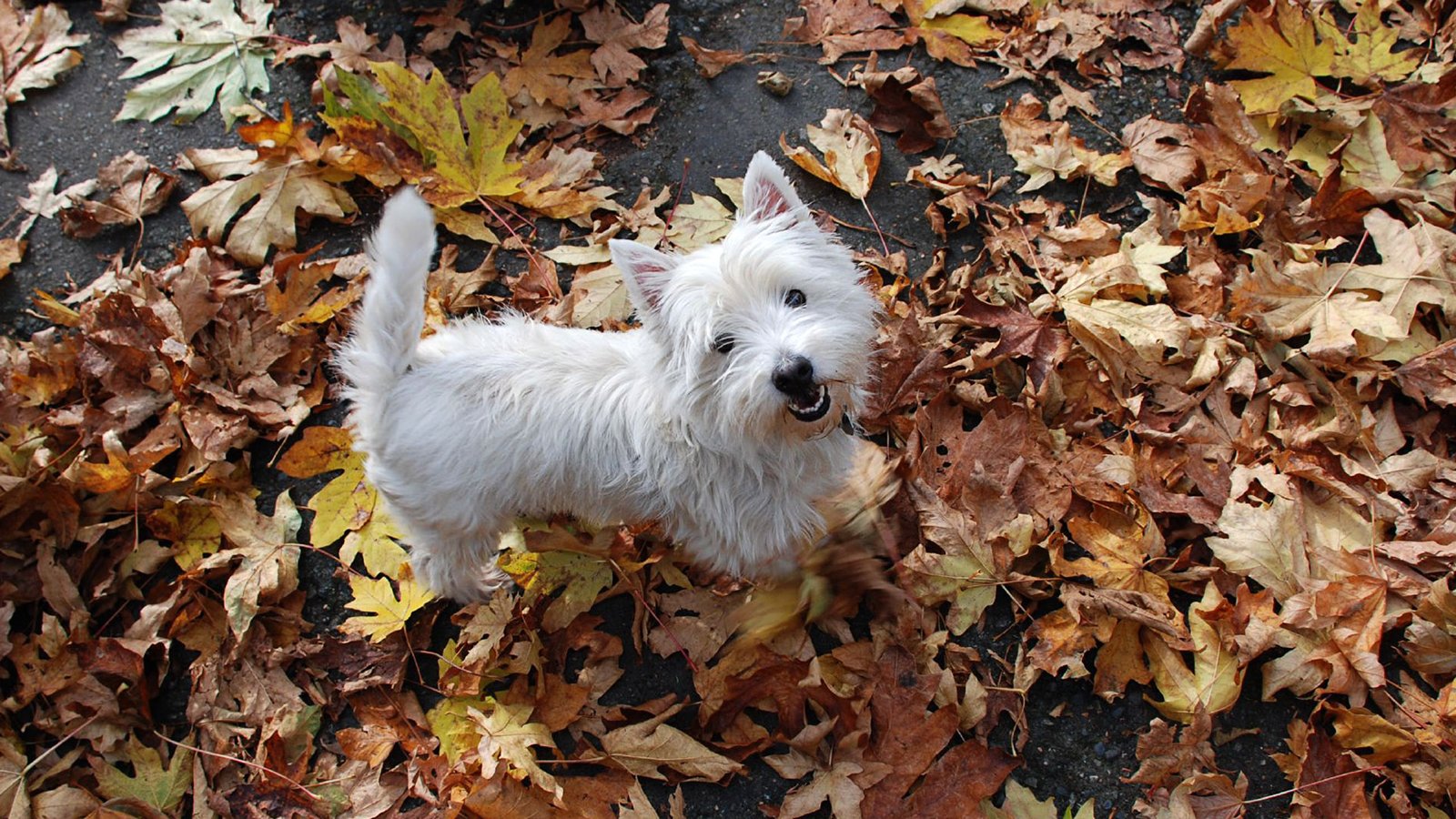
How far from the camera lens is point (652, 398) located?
2.86m

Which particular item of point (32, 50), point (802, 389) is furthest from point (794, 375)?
point (32, 50)

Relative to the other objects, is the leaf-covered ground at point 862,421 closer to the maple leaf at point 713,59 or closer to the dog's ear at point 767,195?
the maple leaf at point 713,59

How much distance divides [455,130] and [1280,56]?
12.3 feet

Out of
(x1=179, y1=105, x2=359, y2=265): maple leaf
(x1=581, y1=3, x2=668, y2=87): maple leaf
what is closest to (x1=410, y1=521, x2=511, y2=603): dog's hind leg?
(x1=179, y1=105, x2=359, y2=265): maple leaf

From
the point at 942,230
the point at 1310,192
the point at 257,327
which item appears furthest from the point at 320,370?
the point at 1310,192

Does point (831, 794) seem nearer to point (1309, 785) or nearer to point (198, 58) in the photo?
point (1309, 785)

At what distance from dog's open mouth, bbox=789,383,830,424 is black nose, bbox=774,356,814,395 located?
2.1 inches

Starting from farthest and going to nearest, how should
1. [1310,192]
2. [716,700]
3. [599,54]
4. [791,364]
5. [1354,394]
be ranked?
[599,54], [1310,192], [1354,394], [716,700], [791,364]

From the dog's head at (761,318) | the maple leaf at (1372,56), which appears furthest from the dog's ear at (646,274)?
the maple leaf at (1372,56)

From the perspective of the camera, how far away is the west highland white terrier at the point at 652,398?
2.58m

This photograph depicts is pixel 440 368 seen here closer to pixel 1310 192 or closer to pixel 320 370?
pixel 320 370

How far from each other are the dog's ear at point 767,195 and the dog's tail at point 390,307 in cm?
94

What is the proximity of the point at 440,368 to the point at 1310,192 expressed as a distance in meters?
3.70

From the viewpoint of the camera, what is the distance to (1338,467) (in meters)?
3.26
